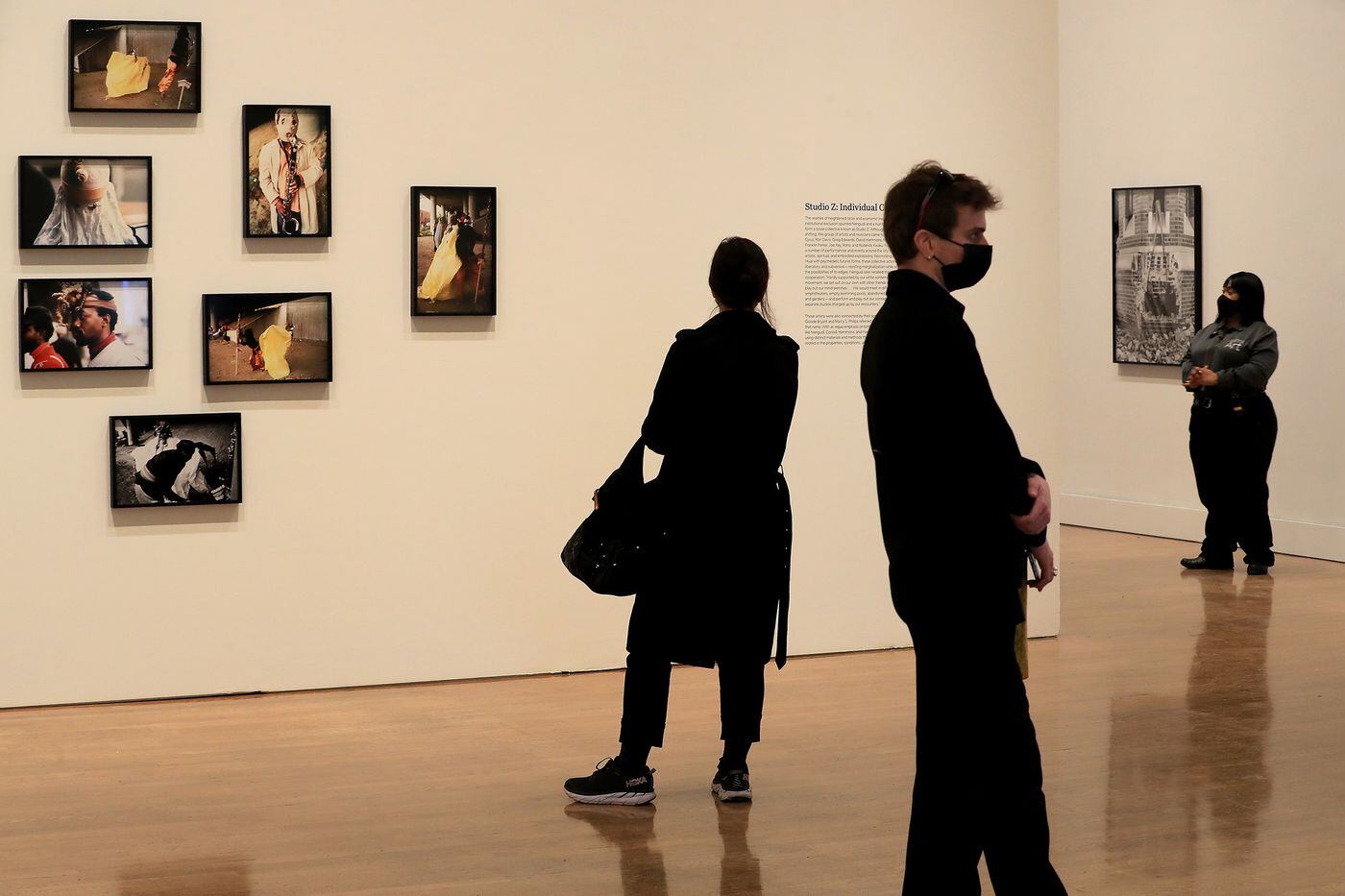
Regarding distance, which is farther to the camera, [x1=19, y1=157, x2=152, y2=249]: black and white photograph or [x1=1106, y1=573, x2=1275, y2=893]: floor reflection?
[x1=19, y1=157, x2=152, y2=249]: black and white photograph

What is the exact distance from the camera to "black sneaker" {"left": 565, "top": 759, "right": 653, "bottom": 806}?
199 inches

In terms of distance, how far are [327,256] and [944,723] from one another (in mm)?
4175

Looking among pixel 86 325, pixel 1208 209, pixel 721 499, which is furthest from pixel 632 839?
pixel 1208 209

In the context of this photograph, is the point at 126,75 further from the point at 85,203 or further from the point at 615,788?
the point at 615,788

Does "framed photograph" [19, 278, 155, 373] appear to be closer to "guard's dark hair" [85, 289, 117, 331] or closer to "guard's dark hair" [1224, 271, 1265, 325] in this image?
"guard's dark hair" [85, 289, 117, 331]

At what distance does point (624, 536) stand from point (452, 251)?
7.80ft

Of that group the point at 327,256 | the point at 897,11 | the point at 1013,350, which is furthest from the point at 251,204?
the point at 1013,350

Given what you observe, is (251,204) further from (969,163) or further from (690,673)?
(969,163)

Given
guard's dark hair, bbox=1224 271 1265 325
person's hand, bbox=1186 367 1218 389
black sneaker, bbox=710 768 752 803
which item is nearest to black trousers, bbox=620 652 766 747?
black sneaker, bbox=710 768 752 803

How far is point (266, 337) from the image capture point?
6.66 meters

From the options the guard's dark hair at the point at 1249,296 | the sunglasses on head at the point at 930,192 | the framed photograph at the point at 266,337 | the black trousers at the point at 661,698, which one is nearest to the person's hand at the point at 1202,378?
the guard's dark hair at the point at 1249,296

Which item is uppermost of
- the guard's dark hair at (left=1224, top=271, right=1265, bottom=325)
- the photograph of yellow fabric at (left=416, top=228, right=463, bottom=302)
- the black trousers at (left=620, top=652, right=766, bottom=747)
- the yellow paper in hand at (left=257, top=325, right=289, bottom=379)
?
the guard's dark hair at (left=1224, top=271, right=1265, bottom=325)

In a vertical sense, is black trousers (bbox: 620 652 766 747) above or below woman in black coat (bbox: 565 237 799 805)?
below

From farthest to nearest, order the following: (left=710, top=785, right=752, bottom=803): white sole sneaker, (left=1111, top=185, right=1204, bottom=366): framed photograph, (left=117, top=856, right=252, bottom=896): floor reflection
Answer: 1. (left=1111, top=185, right=1204, bottom=366): framed photograph
2. (left=710, top=785, right=752, bottom=803): white sole sneaker
3. (left=117, top=856, right=252, bottom=896): floor reflection
